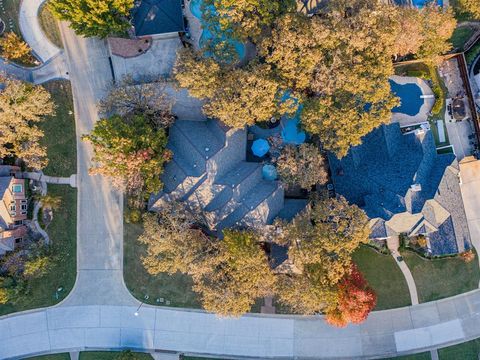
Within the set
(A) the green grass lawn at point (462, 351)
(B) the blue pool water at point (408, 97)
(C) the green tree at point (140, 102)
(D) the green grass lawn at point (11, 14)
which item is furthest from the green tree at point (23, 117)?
(A) the green grass lawn at point (462, 351)

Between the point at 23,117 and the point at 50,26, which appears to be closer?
the point at 23,117

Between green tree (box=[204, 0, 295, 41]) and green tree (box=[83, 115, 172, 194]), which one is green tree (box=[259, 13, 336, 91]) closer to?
green tree (box=[204, 0, 295, 41])

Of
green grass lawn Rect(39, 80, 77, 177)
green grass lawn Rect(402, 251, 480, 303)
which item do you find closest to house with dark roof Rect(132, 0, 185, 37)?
green grass lawn Rect(39, 80, 77, 177)

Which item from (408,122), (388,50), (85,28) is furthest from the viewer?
(408,122)

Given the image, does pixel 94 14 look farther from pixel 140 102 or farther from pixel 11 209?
pixel 11 209

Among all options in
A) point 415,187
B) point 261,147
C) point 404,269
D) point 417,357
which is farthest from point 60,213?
point 417,357

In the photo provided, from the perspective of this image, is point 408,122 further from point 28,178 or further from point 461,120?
point 28,178

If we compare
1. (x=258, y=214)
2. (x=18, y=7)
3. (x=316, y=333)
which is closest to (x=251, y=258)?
(x=258, y=214)
